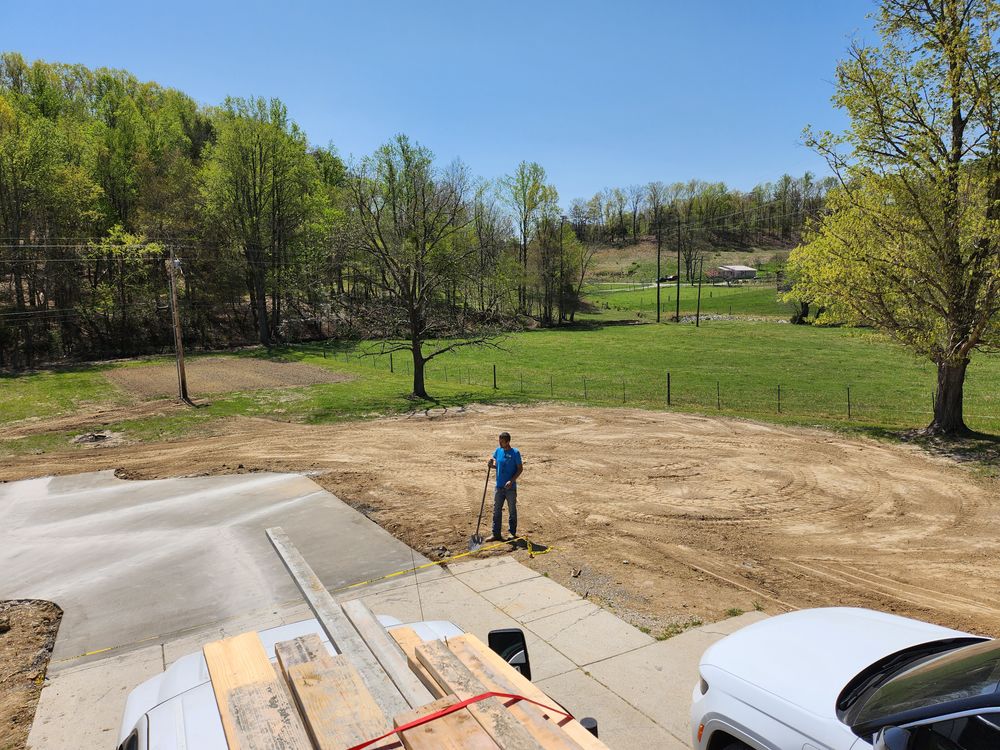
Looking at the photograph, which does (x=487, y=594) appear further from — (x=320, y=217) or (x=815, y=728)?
(x=320, y=217)

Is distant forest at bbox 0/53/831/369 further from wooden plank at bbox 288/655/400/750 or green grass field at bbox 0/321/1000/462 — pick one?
wooden plank at bbox 288/655/400/750

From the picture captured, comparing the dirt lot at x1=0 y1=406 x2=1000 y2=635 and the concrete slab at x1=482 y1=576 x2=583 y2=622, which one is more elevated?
the concrete slab at x1=482 y1=576 x2=583 y2=622

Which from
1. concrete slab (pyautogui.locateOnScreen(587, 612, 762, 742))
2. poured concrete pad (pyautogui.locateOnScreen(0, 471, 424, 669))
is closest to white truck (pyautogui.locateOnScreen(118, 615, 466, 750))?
concrete slab (pyautogui.locateOnScreen(587, 612, 762, 742))

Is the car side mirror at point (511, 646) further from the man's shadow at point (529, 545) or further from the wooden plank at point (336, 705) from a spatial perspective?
the man's shadow at point (529, 545)

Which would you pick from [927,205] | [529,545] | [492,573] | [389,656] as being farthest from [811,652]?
[927,205]

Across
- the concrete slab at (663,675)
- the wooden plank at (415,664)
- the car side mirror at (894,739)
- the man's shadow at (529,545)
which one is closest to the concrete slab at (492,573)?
the man's shadow at (529,545)

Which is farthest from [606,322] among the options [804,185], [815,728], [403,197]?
[804,185]

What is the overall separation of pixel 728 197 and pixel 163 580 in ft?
554

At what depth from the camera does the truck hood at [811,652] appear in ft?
13.5

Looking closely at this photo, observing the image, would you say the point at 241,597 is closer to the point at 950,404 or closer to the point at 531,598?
the point at 531,598

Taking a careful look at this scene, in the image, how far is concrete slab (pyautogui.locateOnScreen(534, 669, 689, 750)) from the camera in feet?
17.9

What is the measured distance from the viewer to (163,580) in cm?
976

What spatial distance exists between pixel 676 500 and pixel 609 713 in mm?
7989

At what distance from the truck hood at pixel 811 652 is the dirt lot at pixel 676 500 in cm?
292
